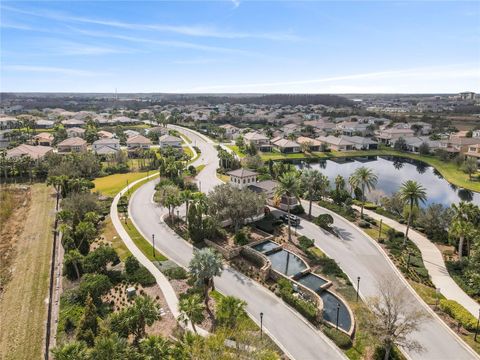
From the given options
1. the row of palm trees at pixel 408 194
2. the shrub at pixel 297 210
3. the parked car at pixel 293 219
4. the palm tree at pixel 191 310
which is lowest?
the parked car at pixel 293 219

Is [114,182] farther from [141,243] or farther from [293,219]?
[293,219]

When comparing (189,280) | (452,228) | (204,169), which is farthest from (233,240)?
(204,169)

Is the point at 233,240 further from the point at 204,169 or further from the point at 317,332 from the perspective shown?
the point at 204,169

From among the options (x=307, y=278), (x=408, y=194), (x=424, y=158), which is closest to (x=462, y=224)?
(x=408, y=194)

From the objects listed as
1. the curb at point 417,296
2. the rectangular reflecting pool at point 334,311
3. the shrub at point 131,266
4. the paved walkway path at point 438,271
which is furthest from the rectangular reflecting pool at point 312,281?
the shrub at point 131,266

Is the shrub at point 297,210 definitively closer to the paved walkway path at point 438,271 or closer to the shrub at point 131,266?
the paved walkway path at point 438,271
